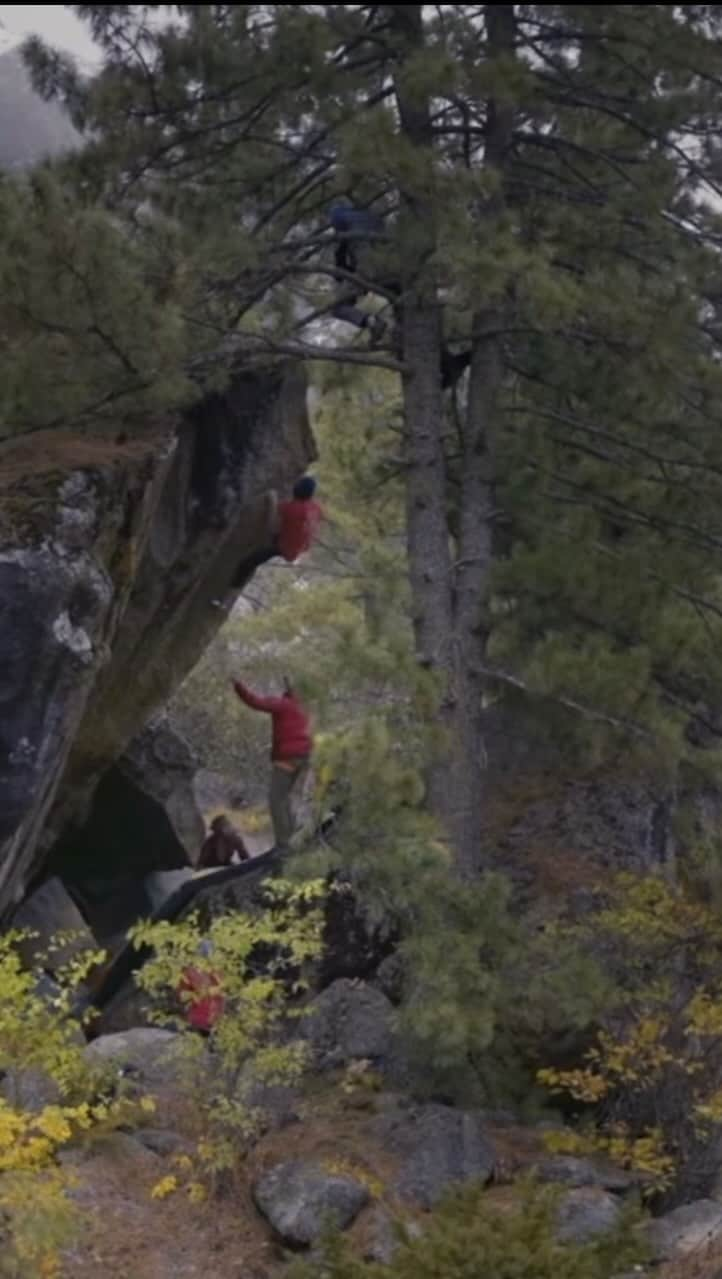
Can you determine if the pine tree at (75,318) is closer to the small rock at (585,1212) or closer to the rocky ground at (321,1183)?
the rocky ground at (321,1183)

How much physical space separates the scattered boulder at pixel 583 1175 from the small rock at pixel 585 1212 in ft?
0.50

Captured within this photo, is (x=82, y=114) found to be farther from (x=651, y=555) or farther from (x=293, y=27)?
(x=651, y=555)

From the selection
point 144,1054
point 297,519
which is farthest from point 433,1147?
point 297,519

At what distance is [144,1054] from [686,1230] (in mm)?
3352

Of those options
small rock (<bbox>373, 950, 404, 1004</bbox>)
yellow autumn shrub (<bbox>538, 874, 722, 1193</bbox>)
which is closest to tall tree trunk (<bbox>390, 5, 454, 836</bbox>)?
yellow autumn shrub (<bbox>538, 874, 722, 1193</bbox>)

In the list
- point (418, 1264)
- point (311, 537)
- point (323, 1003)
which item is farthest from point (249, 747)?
point (418, 1264)

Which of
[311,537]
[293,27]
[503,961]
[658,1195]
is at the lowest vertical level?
[658,1195]

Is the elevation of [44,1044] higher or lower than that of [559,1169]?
higher

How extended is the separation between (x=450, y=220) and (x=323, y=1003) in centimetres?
462

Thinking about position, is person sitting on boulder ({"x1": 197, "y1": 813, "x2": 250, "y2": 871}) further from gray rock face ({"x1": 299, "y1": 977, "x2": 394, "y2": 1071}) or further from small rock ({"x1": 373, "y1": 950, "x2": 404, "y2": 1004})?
gray rock face ({"x1": 299, "y1": 977, "x2": 394, "y2": 1071})

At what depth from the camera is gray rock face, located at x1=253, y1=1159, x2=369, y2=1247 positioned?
6.12m

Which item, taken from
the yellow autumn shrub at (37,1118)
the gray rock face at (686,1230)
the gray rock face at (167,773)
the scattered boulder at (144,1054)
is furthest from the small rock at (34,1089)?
the gray rock face at (167,773)

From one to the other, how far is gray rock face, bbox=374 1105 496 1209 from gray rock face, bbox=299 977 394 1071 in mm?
951

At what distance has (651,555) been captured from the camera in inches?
306
